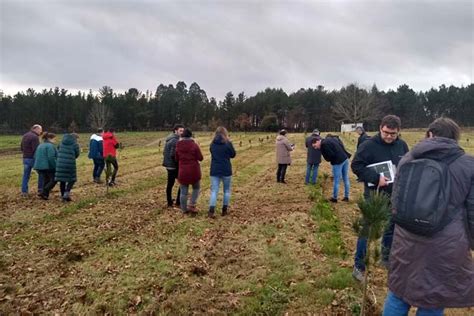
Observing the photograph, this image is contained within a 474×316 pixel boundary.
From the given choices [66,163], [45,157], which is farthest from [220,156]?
[45,157]

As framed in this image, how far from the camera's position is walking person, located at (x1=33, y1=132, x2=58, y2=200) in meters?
10.7

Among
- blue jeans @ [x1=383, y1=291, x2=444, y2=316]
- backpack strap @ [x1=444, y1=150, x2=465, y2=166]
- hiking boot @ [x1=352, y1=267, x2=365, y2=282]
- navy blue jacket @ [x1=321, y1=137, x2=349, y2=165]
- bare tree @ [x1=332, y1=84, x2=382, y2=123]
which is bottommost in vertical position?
hiking boot @ [x1=352, y1=267, x2=365, y2=282]

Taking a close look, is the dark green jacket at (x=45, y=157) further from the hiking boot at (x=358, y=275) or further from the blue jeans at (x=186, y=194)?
the hiking boot at (x=358, y=275)

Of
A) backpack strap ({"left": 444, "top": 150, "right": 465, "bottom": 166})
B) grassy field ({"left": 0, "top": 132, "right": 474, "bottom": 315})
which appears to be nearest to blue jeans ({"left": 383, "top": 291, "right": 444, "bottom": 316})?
backpack strap ({"left": 444, "top": 150, "right": 465, "bottom": 166})

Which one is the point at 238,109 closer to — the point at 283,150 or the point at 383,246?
the point at 283,150

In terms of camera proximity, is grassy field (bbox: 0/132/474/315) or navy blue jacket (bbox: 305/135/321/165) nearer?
grassy field (bbox: 0/132/474/315)

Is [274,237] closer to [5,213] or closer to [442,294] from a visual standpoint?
[442,294]

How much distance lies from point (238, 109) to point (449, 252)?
84406mm

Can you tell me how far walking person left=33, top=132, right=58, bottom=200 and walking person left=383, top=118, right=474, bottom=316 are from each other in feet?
34.3

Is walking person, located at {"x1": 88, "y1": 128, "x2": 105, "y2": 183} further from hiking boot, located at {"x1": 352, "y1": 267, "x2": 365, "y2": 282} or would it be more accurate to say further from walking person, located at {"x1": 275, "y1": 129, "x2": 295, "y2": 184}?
hiking boot, located at {"x1": 352, "y1": 267, "x2": 365, "y2": 282}

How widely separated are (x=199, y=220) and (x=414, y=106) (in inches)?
3728

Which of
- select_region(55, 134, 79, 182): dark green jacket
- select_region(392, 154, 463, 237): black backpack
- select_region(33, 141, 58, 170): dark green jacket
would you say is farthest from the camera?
select_region(33, 141, 58, 170): dark green jacket

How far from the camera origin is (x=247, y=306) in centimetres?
480

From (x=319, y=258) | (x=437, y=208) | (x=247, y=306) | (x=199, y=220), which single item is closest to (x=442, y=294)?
(x=437, y=208)
